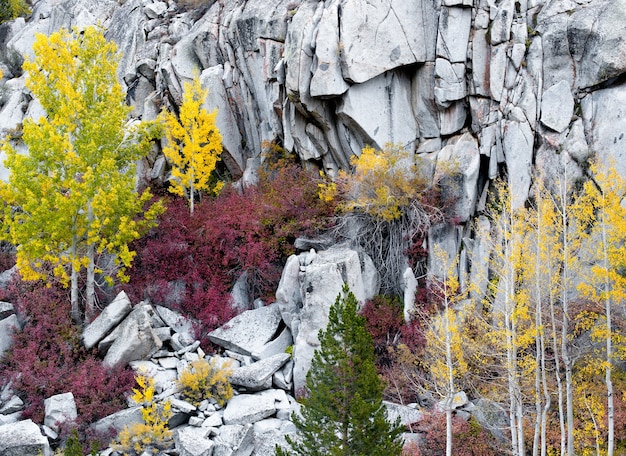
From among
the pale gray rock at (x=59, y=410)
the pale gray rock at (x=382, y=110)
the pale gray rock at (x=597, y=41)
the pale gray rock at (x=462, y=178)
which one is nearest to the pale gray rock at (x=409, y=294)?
the pale gray rock at (x=462, y=178)

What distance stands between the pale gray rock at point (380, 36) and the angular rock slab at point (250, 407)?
1014 cm

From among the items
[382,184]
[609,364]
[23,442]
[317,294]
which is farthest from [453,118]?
[23,442]

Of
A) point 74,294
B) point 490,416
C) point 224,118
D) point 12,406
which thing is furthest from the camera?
point 224,118

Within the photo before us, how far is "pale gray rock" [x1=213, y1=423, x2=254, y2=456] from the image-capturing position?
44.5ft

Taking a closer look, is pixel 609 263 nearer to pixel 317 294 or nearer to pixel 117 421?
pixel 317 294

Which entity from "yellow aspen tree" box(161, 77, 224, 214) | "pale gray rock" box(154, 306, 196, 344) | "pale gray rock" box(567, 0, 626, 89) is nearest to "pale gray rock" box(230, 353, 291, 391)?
"pale gray rock" box(154, 306, 196, 344)

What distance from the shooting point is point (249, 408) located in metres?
14.8

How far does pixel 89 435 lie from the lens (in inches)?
566

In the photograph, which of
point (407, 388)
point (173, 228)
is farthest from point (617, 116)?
point (173, 228)

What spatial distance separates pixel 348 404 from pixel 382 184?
815cm

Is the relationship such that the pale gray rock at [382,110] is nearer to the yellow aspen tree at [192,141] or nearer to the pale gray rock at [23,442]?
the yellow aspen tree at [192,141]

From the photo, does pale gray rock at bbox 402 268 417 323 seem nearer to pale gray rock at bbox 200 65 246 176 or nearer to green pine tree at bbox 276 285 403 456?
green pine tree at bbox 276 285 403 456

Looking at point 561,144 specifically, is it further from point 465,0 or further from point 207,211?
point 207,211

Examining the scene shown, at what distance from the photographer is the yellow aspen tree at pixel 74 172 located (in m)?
16.6
